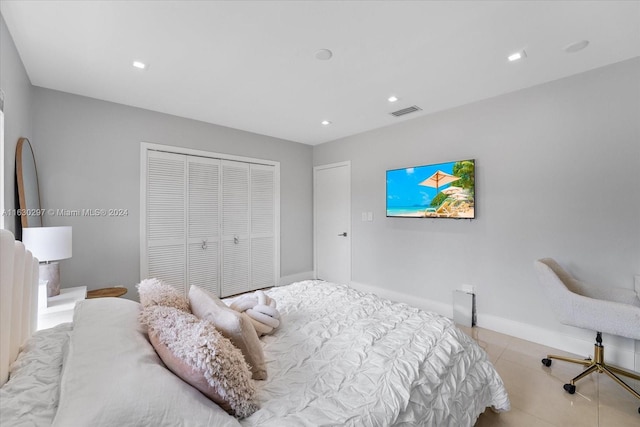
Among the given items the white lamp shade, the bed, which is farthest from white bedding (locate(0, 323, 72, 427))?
the white lamp shade

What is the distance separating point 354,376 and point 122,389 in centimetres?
88

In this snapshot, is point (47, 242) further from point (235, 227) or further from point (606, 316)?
point (606, 316)

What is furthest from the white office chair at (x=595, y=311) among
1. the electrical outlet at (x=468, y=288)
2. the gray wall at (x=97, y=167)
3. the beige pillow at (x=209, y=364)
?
the gray wall at (x=97, y=167)

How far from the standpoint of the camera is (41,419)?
2.47ft

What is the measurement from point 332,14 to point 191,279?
3.33 metres

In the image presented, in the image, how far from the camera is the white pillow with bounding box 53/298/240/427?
0.74 metres

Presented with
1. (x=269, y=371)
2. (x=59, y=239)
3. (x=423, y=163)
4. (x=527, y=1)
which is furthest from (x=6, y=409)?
(x=423, y=163)

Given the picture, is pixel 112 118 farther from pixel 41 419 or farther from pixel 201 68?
pixel 41 419

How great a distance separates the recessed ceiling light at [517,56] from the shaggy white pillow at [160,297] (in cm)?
292

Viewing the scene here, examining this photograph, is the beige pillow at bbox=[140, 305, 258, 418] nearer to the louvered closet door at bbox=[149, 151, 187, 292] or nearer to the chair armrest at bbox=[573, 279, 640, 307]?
the louvered closet door at bbox=[149, 151, 187, 292]

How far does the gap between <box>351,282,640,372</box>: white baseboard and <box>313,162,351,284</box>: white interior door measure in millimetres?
1644

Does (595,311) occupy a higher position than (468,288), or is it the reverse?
(595,311)

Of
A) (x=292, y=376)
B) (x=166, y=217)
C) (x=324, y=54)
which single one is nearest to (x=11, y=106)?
(x=166, y=217)

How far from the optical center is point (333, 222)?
462cm
